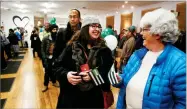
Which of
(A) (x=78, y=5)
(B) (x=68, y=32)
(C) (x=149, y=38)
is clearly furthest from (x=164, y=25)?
(A) (x=78, y=5)

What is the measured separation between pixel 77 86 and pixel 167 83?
0.65m

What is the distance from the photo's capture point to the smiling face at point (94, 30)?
1.44 metres

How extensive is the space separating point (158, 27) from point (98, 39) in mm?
517

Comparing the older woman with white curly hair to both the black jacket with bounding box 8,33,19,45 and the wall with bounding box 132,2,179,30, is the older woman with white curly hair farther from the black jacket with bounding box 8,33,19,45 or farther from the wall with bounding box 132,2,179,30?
the black jacket with bounding box 8,33,19,45

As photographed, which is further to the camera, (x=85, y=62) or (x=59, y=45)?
(x=59, y=45)

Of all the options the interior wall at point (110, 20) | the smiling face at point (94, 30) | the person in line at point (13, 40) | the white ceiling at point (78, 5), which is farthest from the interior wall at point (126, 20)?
the smiling face at point (94, 30)

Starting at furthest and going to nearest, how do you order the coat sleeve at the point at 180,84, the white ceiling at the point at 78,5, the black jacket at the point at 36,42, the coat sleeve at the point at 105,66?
the white ceiling at the point at 78,5 < the black jacket at the point at 36,42 < the coat sleeve at the point at 105,66 < the coat sleeve at the point at 180,84

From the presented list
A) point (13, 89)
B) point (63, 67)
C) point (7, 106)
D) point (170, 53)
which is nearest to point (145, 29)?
point (170, 53)

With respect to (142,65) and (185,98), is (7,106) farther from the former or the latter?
(185,98)

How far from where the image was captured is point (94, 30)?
1454mm

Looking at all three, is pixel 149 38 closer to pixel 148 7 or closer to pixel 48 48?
pixel 48 48

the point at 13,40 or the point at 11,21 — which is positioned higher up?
the point at 11,21

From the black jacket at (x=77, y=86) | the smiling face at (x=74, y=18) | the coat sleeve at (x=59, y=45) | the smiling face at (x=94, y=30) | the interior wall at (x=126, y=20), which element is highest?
the interior wall at (x=126, y=20)

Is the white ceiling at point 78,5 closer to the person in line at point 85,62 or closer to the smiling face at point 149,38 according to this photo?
the person in line at point 85,62
